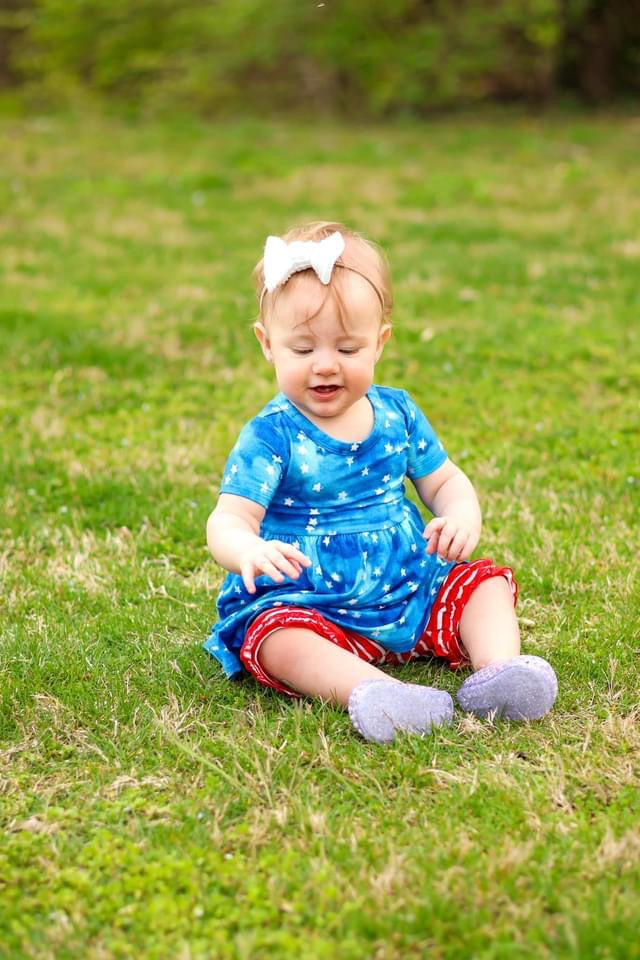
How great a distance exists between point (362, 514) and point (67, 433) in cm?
239

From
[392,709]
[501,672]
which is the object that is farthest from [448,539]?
[392,709]

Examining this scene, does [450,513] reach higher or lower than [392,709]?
higher

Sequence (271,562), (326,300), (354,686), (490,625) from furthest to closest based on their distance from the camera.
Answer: (490,625) → (326,300) → (354,686) → (271,562)

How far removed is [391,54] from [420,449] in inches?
646

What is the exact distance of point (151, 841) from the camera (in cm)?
244

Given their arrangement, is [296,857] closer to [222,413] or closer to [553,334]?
[222,413]

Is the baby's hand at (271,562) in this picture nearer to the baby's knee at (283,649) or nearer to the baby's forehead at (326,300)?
the baby's knee at (283,649)

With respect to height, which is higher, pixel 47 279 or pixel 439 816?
pixel 47 279

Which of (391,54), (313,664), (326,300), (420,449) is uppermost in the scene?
(391,54)

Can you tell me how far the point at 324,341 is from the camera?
10.1ft

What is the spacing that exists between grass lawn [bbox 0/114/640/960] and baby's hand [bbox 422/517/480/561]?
14.6 inches

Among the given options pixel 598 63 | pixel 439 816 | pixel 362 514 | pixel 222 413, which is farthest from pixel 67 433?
pixel 598 63

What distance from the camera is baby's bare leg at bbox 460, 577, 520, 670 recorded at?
10.2 ft

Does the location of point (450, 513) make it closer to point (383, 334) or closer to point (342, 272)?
point (383, 334)
